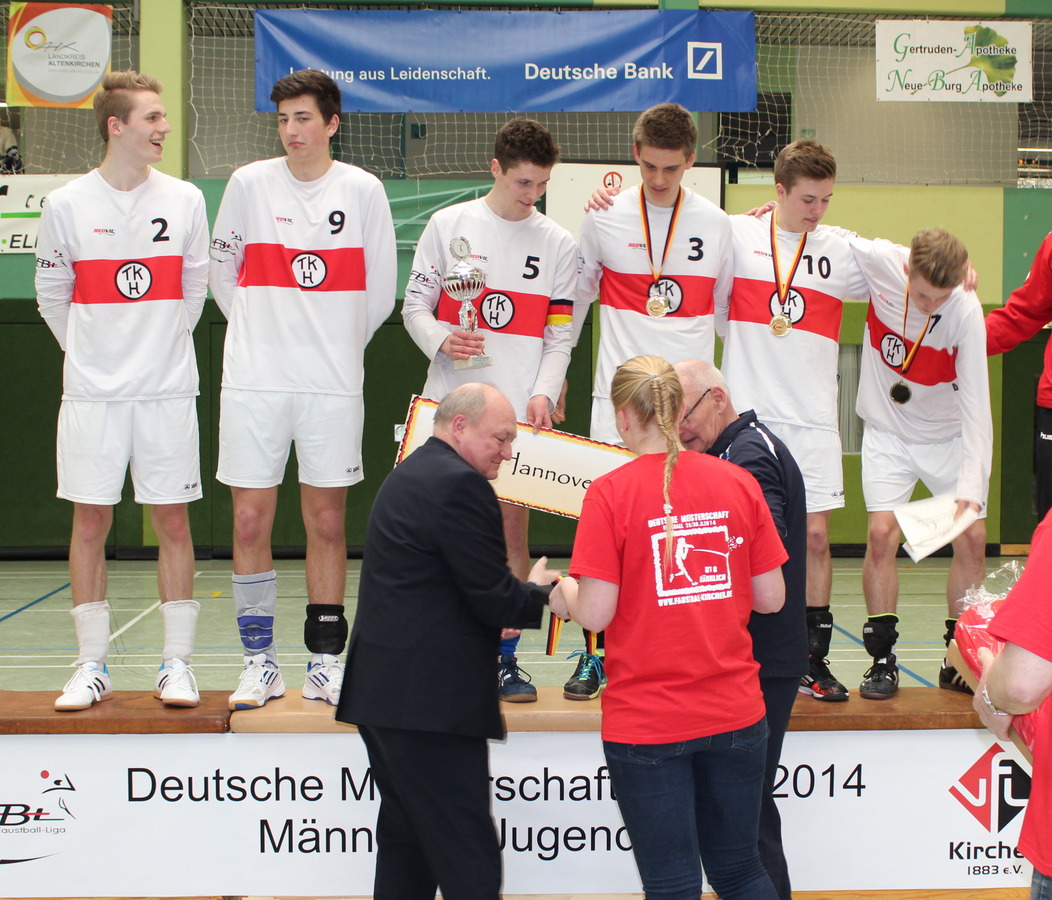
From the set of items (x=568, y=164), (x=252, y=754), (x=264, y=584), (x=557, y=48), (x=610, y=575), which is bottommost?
(x=252, y=754)

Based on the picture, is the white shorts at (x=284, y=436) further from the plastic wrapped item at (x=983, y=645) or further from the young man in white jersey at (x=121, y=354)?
the plastic wrapped item at (x=983, y=645)

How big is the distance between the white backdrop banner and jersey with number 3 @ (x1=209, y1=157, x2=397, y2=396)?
1.29 metres

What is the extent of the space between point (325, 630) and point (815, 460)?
1.99 metres

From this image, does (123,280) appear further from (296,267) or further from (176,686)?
(176,686)

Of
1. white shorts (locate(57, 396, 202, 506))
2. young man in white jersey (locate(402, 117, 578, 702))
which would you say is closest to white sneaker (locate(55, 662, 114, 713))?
white shorts (locate(57, 396, 202, 506))

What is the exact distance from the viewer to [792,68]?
11.0 m

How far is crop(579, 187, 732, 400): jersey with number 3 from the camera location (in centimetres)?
401

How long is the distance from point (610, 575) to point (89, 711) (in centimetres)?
217

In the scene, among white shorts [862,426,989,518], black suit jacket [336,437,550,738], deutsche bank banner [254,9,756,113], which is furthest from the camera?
deutsche bank banner [254,9,756,113]

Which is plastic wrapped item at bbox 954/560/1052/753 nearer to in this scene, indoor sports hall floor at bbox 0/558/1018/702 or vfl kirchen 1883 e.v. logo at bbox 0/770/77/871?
indoor sports hall floor at bbox 0/558/1018/702

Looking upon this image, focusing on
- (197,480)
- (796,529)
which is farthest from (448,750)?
(197,480)

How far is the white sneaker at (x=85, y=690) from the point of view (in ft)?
11.7

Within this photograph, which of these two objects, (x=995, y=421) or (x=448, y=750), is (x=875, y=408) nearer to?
(x=448, y=750)

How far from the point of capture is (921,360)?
4023 millimetres
